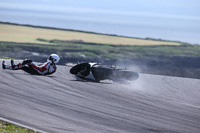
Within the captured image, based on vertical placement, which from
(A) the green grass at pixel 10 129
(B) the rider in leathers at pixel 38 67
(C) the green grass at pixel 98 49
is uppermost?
(C) the green grass at pixel 98 49

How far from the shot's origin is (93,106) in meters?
14.7

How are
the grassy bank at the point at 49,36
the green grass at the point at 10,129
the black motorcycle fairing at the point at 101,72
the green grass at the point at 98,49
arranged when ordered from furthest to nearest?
1. the grassy bank at the point at 49,36
2. the green grass at the point at 98,49
3. the black motorcycle fairing at the point at 101,72
4. the green grass at the point at 10,129

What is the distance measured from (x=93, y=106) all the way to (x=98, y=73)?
6.12 metres

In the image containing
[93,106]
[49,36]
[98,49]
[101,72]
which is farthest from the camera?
[49,36]

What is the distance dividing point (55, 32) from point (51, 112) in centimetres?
6700

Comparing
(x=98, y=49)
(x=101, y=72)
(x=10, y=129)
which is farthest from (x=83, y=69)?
(x=98, y=49)

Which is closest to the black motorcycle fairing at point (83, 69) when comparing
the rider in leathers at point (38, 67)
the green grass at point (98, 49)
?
the rider in leathers at point (38, 67)

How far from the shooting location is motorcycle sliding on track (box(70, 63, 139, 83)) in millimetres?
20656

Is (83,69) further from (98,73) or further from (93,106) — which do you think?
(93,106)

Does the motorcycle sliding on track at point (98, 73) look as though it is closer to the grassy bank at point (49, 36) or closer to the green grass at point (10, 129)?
the green grass at point (10, 129)

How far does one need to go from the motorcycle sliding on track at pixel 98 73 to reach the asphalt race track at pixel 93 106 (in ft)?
1.54

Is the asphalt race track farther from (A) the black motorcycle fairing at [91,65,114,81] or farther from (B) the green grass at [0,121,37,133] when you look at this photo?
(A) the black motorcycle fairing at [91,65,114,81]

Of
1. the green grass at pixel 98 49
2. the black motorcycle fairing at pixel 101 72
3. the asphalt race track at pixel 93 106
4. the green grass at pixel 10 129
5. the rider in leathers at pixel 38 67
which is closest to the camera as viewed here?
the green grass at pixel 10 129

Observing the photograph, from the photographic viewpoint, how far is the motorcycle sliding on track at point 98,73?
2066 cm
